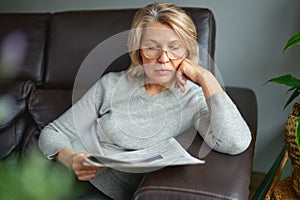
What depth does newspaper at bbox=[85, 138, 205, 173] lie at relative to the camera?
961 mm

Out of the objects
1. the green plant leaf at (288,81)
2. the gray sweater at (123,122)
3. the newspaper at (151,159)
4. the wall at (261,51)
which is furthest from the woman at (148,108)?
the wall at (261,51)

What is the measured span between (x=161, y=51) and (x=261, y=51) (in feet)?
2.59

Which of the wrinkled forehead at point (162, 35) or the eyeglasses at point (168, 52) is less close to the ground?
the wrinkled forehead at point (162, 35)

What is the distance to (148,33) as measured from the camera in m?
1.22

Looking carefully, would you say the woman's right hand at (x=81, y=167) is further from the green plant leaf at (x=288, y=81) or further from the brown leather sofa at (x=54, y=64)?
the green plant leaf at (x=288, y=81)

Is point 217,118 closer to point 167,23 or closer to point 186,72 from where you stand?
point 186,72

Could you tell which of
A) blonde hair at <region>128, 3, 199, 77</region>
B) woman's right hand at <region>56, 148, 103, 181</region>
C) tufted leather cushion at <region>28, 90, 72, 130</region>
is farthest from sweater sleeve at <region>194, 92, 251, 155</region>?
tufted leather cushion at <region>28, 90, 72, 130</region>

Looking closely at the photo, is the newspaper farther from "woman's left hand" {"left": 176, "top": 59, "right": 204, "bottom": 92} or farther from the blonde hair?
the blonde hair

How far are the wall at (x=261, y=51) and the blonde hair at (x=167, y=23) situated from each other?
24.5 inches

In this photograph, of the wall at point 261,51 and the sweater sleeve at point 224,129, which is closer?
the sweater sleeve at point 224,129

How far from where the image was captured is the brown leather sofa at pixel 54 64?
1.50 m

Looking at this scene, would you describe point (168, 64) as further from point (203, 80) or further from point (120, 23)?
point (120, 23)

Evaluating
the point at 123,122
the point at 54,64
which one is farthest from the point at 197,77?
the point at 54,64

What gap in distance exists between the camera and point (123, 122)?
129cm
